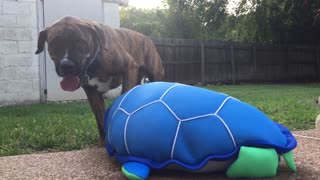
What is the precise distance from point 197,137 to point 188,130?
0.26ft

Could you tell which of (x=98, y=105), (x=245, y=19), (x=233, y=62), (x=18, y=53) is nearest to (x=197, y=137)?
(x=98, y=105)

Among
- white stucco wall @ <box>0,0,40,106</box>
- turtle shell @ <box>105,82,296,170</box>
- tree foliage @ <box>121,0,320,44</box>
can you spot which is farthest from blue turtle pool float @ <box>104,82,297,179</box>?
tree foliage @ <box>121,0,320,44</box>

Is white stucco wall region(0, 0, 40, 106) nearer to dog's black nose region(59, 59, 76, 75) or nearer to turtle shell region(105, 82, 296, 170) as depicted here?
dog's black nose region(59, 59, 76, 75)

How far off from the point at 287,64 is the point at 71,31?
18569 mm

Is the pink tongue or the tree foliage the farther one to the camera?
the tree foliage

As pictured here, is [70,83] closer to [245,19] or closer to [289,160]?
[289,160]

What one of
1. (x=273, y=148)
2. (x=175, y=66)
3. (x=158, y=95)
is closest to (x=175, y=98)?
(x=158, y=95)

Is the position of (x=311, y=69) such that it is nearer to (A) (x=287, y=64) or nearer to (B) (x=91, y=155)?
(A) (x=287, y=64)

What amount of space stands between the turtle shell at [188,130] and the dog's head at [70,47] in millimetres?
520

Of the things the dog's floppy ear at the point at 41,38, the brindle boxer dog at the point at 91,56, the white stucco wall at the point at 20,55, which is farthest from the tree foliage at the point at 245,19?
the dog's floppy ear at the point at 41,38

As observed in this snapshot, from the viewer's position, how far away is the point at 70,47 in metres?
3.67

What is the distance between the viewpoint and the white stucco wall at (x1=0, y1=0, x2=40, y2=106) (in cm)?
983

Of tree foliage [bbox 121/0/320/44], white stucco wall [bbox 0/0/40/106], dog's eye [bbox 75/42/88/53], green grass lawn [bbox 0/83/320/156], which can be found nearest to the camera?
dog's eye [bbox 75/42/88/53]

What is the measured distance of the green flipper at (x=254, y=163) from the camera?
3086 millimetres
